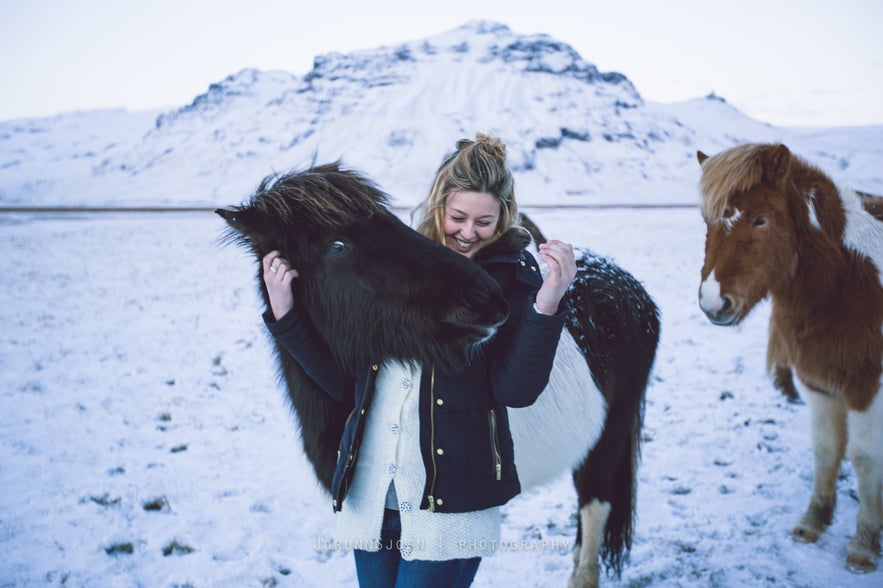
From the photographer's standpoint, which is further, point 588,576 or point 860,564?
point 860,564

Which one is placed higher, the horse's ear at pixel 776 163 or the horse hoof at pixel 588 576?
the horse's ear at pixel 776 163

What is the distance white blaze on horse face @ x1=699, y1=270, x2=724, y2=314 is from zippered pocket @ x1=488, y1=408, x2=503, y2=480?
1457 mm

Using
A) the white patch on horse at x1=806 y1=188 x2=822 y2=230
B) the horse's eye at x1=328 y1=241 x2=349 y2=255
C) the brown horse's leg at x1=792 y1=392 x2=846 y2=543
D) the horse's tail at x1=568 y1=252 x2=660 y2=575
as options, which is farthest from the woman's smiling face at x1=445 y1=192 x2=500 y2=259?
the brown horse's leg at x1=792 y1=392 x2=846 y2=543

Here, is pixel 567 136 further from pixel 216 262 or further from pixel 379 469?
pixel 379 469

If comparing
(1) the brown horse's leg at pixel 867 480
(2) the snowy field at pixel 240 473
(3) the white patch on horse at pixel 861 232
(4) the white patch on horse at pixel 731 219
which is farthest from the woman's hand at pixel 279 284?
(1) the brown horse's leg at pixel 867 480

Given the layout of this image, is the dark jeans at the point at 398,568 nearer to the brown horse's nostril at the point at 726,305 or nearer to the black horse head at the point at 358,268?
the black horse head at the point at 358,268

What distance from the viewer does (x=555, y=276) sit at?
1339 millimetres

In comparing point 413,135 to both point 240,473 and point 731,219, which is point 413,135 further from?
point 731,219

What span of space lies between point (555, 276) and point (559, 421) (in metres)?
1.13

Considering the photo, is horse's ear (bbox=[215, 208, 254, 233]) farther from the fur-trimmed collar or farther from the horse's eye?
the fur-trimmed collar

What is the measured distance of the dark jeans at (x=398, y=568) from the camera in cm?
151

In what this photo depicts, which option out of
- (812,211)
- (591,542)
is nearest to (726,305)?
(812,211)

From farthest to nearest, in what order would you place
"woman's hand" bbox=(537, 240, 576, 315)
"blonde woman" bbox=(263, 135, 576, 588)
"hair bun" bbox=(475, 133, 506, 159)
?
"hair bun" bbox=(475, 133, 506, 159), "blonde woman" bbox=(263, 135, 576, 588), "woman's hand" bbox=(537, 240, 576, 315)

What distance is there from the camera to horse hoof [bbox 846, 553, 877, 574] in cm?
273
